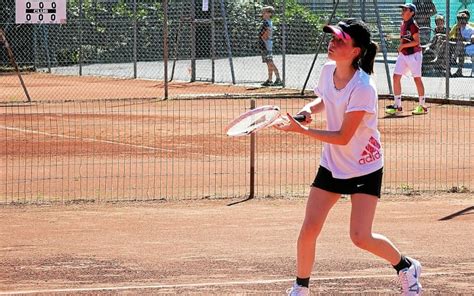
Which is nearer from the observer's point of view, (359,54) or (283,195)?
(359,54)

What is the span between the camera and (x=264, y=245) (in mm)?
10727

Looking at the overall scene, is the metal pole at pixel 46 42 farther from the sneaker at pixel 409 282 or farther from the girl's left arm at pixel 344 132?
the girl's left arm at pixel 344 132

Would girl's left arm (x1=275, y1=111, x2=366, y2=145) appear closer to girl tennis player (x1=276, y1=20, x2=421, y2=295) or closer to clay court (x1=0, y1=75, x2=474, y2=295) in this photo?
girl tennis player (x1=276, y1=20, x2=421, y2=295)

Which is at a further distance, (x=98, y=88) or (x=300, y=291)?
(x=98, y=88)

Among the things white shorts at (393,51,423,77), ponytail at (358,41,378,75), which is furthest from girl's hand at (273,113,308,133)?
white shorts at (393,51,423,77)

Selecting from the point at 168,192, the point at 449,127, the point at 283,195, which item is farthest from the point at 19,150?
the point at 449,127

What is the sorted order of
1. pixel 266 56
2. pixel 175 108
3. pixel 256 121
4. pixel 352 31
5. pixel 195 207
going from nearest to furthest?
pixel 256 121
pixel 352 31
pixel 195 207
pixel 175 108
pixel 266 56

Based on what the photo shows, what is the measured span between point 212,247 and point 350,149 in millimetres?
3215

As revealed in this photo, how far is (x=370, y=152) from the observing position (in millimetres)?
7742

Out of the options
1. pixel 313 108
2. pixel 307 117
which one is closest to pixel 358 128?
pixel 307 117

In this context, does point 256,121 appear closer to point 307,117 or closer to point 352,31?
point 307,117

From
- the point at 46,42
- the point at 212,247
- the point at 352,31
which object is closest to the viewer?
the point at 352,31

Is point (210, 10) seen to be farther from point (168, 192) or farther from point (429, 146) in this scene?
point (168, 192)

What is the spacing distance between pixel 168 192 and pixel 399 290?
5.74 m
